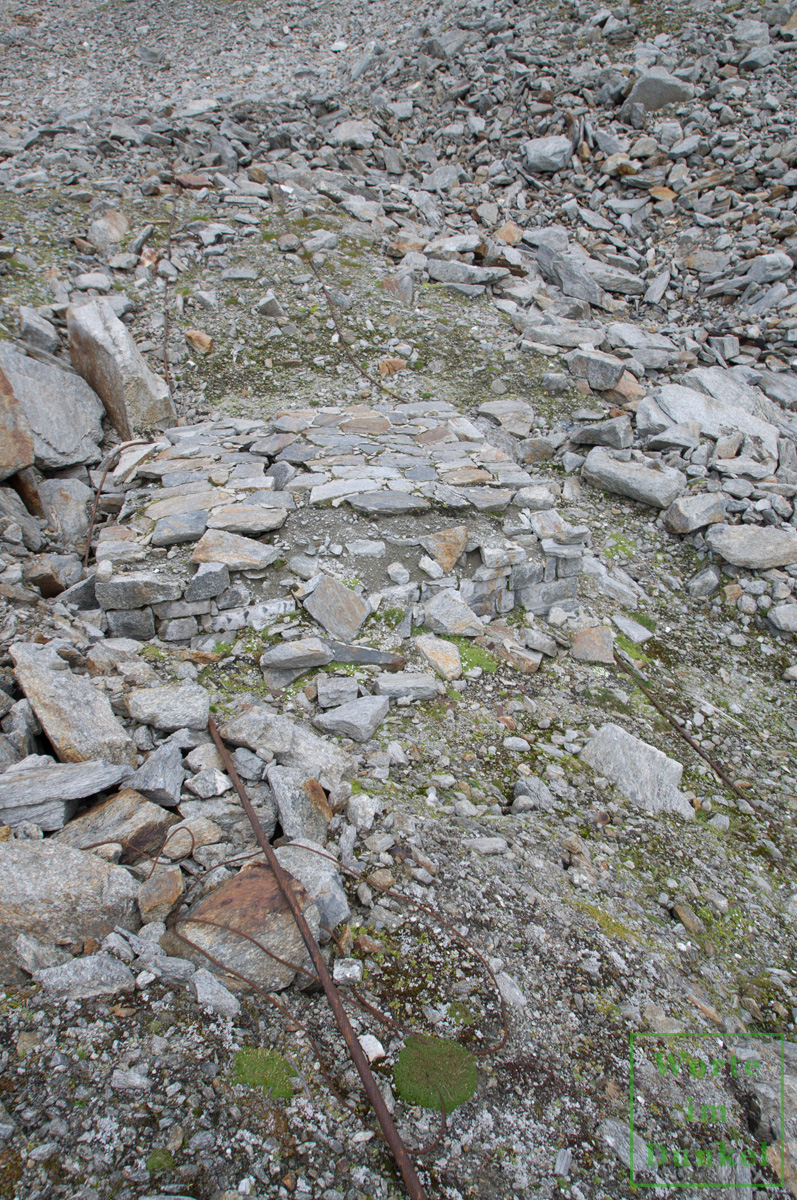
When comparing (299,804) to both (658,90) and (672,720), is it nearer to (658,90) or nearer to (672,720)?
(672,720)

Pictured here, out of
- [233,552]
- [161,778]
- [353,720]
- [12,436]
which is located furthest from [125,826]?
[12,436]

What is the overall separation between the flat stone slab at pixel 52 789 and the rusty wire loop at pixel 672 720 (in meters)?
3.36

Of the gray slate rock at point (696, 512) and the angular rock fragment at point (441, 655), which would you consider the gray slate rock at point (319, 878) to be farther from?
the gray slate rock at point (696, 512)

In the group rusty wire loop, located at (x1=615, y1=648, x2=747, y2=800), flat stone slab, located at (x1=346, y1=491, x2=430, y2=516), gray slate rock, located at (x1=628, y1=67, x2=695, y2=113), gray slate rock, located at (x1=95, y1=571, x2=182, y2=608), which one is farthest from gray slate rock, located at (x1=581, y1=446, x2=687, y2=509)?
gray slate rock, located at (x1=628, y1=67, x2=695, y2=113)

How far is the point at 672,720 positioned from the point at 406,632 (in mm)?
1903

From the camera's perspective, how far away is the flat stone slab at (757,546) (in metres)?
5.23

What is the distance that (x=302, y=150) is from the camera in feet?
37.7

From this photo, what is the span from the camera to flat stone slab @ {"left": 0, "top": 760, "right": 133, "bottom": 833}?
262cm

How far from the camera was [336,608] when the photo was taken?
420cm

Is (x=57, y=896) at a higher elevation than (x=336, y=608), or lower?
higher

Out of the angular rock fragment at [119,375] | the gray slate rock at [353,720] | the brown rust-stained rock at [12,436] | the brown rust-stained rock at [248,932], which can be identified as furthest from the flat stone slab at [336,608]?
the angular rock fragment at [119,375]

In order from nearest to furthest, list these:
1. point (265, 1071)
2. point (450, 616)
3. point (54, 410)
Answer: point (265, 1071), point (450, 616), point (54, 410)

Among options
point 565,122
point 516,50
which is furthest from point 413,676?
point 516,50

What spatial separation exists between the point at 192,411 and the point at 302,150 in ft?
25.7
